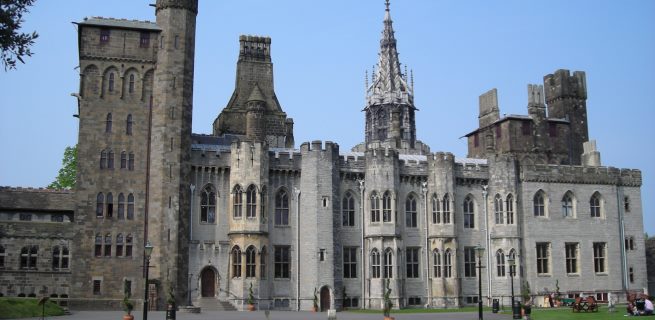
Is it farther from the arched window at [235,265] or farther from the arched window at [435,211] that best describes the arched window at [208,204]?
the arched window at [435,211]

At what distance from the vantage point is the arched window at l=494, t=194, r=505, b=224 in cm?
5500

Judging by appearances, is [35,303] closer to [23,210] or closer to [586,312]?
[23,210]

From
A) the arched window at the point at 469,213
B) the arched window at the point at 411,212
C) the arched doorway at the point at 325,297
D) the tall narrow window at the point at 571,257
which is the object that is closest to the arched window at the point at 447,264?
the arched window at the point at 469,213

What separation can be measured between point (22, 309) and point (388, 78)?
62434 mm

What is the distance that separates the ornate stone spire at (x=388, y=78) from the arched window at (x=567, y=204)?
34.8 meters

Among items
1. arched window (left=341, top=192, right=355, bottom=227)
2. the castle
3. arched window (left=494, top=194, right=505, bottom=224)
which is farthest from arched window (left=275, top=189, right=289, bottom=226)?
arched window (left=494, top=194, right=505, bottom=224)

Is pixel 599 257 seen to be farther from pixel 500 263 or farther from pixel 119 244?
pixel 119 244

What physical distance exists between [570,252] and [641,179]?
29.6 feet

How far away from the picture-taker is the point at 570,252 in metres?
56.4

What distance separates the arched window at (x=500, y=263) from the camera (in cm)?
5438

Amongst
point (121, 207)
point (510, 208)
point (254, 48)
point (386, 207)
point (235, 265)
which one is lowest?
point (235, 265)

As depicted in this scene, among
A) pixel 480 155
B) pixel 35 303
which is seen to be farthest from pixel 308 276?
pixel 480 155

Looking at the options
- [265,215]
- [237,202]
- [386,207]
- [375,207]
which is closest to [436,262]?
[386,207]

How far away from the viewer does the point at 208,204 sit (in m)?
49.6
